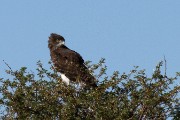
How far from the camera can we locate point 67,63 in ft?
53.2

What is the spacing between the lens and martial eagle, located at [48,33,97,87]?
45.4 feet

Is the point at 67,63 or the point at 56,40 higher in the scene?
the point at 56,40

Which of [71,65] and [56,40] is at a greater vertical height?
[56,40]

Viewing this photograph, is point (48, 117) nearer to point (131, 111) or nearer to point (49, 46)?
point (131, 111)

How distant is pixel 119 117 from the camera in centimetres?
1194

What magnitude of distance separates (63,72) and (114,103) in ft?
13.2

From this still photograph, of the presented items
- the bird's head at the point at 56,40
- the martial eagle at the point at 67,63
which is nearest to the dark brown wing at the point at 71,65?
the martial eagle at the point at 67,63

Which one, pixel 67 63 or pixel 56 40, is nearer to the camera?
pixel 67 63

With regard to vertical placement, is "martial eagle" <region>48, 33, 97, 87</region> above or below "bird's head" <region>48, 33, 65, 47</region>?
below

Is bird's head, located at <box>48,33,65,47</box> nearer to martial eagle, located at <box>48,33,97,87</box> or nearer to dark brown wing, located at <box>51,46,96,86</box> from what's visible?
martial eagle, located at <box>48,33,97,87</box>

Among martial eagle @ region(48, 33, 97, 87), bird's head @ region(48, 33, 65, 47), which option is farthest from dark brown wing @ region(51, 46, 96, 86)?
bird's head @ region(48, 33, 65, 47)

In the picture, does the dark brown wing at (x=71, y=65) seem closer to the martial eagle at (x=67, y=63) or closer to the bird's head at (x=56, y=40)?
the martial eagle at (x=67, y=63)

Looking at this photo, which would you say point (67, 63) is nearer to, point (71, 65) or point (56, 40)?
point (71, 65)

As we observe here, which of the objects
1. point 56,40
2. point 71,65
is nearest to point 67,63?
point 71,65
